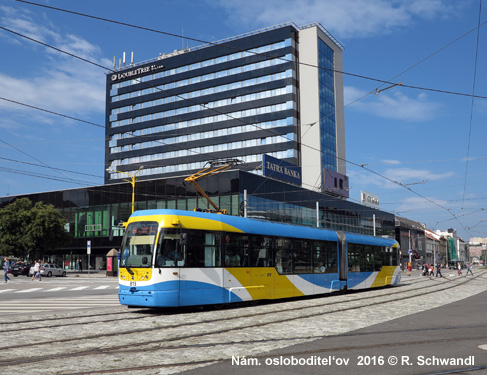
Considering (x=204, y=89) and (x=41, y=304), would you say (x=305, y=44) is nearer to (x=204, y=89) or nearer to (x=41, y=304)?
(x=204, y=89)

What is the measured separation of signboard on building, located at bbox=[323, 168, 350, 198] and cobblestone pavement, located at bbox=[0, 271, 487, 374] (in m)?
50.7

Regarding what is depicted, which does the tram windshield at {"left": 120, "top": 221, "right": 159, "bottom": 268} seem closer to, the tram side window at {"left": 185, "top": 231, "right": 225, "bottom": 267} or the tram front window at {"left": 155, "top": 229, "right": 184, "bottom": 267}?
the tram front window at {"left": 155, "top": 229, "right": 184, "bottom": 267}

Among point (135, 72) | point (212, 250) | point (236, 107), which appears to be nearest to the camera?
point (212, 250)

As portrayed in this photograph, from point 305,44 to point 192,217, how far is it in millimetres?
70542

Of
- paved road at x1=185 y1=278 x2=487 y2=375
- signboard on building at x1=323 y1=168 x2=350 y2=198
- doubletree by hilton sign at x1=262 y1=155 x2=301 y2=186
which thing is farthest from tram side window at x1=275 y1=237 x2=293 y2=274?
signboard on building at x1=323 y1=168 x2=350 y2=198

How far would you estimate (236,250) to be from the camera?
16.8 meters

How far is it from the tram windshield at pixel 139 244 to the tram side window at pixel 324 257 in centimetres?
840

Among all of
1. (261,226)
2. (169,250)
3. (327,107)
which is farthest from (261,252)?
(327,107)

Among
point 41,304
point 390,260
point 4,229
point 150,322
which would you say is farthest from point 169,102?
point 150,322

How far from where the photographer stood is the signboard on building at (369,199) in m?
81.4

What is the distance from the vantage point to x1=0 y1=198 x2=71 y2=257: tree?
2039 inches

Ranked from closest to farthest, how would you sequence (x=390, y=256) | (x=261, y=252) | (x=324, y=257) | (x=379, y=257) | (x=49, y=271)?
(x=261, y=252)
(x=324, y=257)
(x=379, y=257)
(x=390, y=256)
(x=49, y=271)

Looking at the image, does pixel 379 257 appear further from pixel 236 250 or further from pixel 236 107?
pixel 236 107

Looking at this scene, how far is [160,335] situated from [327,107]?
76.5 meters
